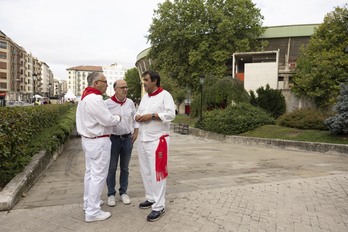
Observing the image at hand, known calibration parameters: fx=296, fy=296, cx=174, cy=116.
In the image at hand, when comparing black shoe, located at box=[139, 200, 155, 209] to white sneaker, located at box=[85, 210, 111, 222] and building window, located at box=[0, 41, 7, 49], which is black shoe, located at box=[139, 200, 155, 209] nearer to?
white sneaker, located at box=[85, 210, 111, 222]

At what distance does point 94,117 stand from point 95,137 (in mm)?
267

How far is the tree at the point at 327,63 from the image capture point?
75.3 feet

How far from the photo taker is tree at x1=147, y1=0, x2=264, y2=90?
3222 centimetres

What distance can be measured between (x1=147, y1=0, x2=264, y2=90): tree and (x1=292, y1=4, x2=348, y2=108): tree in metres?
8.69

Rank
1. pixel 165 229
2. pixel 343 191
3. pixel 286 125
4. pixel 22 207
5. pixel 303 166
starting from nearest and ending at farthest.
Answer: pixel 165 229 < pixel 22 207 < pixel 343 191 < pixel 303 166 < pixel 286 125

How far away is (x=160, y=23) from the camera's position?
3397cm

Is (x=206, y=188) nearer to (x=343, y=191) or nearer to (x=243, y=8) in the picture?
(x=343, y=191)

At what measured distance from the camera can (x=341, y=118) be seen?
10766 millimetres

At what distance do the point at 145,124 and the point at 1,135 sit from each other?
2516mm

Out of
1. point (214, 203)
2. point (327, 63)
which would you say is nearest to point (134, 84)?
point (327, 63)

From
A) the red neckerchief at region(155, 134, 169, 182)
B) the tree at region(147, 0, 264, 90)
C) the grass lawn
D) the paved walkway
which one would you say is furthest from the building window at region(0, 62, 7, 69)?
the red neckerchief at region(155, 134, 169, 182)

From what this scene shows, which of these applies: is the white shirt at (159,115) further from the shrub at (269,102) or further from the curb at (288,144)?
the shrub at (269,102)

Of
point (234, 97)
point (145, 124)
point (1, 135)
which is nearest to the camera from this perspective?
point (145, 124)

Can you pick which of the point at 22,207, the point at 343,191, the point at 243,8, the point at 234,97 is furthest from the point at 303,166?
the point at 243,8
